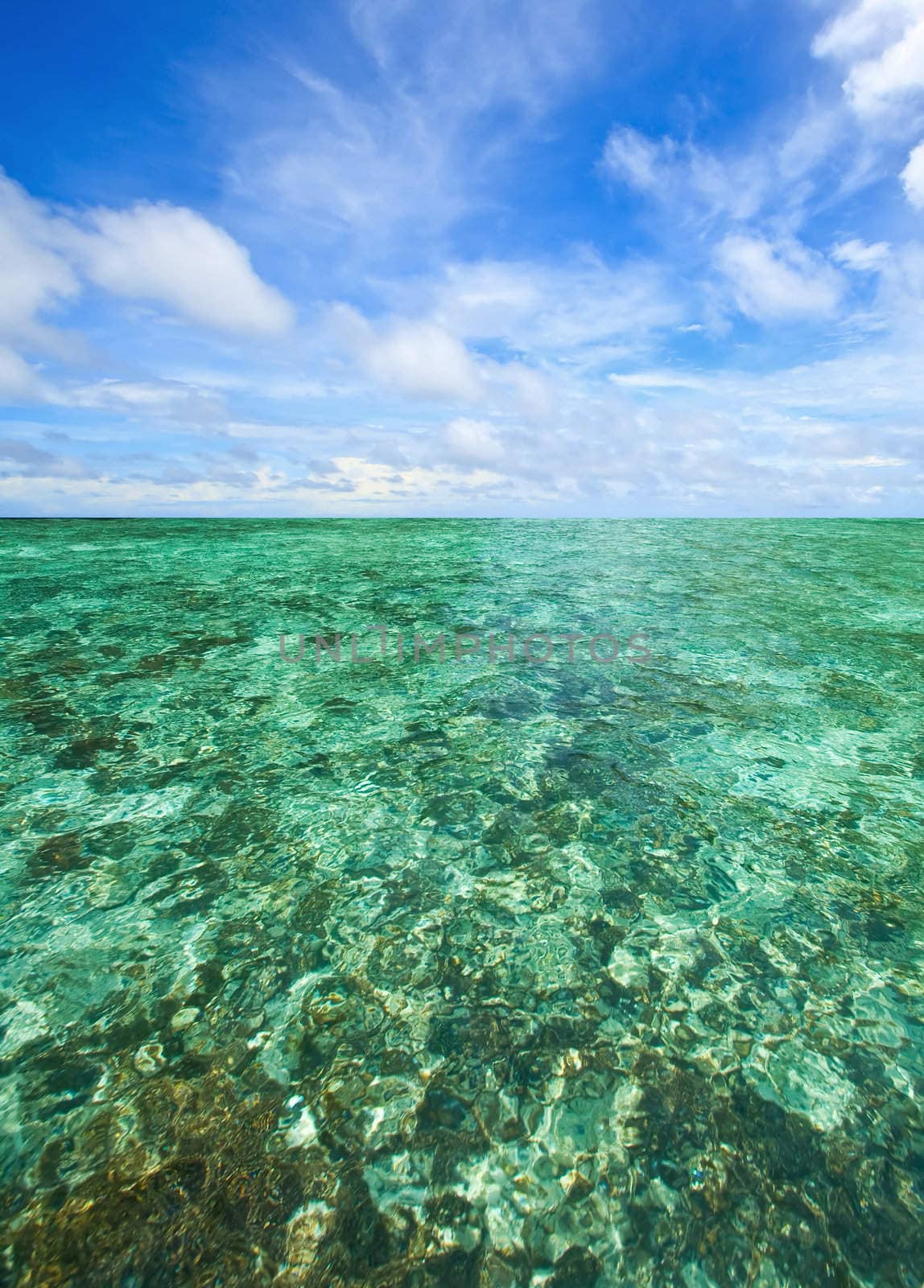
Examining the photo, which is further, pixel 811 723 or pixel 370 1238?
pixel 811 723

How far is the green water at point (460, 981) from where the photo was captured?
0.65 metres

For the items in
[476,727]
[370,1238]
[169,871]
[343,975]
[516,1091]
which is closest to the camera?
[370,1238]

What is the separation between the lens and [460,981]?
920mm

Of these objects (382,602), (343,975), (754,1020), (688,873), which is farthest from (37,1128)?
(382,602)

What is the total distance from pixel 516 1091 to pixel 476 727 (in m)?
1.04

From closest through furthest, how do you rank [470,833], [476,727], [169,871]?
[169,871] → [470,833] → [476,727]

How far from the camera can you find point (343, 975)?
926 millimetres

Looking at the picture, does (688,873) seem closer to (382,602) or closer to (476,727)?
(476,727)

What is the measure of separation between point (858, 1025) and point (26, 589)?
3.89 m

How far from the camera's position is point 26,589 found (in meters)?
3.37

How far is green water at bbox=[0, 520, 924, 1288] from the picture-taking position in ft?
2.14

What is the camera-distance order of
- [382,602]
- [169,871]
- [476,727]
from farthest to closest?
1. [382,602]
2. [476,727]
3. [169,871]

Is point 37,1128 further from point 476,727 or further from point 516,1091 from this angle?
point 476,727

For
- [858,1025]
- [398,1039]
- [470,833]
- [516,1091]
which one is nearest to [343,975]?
[398,1039]
